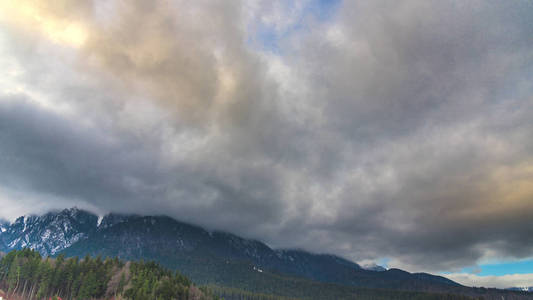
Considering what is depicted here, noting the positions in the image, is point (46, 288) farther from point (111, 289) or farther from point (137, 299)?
point (137, 299)

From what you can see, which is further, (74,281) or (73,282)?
(73,282)

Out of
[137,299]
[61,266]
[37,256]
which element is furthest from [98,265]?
[137,299]

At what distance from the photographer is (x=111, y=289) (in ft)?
502

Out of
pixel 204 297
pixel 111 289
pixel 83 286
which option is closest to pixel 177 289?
pixel 204 297

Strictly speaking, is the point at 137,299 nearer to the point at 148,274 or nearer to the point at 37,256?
the point at 148,274

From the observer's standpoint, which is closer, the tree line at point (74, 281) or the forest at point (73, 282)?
the forest at point (73, 282)

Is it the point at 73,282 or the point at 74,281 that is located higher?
the point at 74,281

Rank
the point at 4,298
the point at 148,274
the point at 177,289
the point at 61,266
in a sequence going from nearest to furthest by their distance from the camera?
the point at 4,298
the point at 61,266
the point at 177,289
the point at 148,274

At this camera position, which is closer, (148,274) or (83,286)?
(83,286)

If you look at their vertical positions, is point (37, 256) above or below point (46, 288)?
above

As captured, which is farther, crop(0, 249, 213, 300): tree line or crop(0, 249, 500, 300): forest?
crop(0, 249, 213, 300): tree line

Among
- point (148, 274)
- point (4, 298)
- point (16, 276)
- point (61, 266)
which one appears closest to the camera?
point (4, 298)

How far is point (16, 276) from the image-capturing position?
456 feet

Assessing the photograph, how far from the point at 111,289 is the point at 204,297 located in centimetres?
4959
